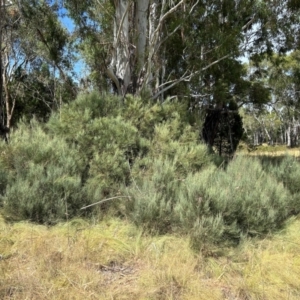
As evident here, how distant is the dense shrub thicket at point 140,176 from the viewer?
4027mm

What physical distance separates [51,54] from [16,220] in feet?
16.2

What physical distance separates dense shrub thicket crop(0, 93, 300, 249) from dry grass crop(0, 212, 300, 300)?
264mm

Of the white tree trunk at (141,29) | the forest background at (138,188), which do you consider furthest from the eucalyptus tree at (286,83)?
the white tree trunk at (141,29)

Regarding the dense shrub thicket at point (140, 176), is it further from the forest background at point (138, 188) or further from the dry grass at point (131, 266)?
the dry grass at point (131, 266)

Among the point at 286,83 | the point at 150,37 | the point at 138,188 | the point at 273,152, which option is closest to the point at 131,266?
the point at 138,188

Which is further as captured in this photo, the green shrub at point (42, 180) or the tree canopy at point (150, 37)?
the tree canopy at point (150, 37)

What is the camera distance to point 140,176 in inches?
211

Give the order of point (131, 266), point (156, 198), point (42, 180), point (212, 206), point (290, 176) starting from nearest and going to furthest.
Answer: point (131, 266)
point (212, 206)
point (156, 198)
point (42, 180)
point (290, 176)

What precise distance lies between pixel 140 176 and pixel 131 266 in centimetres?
206

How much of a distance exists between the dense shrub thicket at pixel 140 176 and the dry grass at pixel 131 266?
0.87ft

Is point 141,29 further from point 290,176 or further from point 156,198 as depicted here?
point 156,198

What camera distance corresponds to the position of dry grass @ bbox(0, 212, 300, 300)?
2.90 meters

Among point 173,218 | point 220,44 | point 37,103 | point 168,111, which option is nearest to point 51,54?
point 168,111

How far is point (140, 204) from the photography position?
13.9ft
